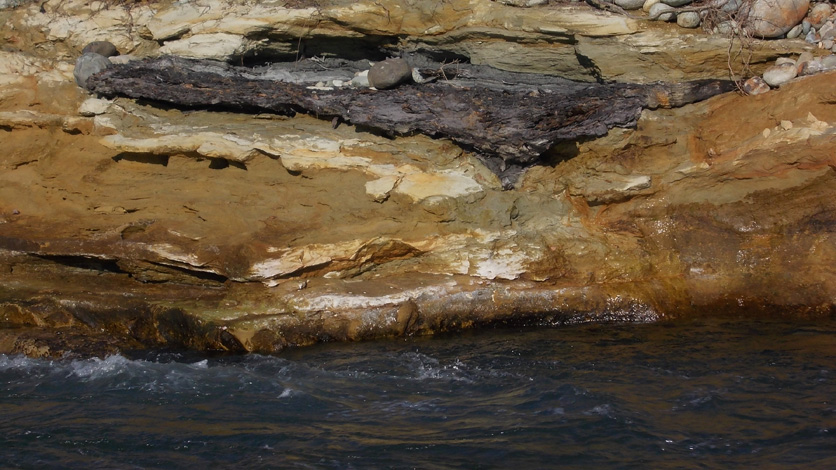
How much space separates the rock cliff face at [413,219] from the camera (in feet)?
16.9

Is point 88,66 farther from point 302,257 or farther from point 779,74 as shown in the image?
point 779,74

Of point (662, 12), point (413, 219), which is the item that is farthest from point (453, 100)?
point (662, 12)

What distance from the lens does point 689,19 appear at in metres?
5.30

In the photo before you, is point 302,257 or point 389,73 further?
point 389,73

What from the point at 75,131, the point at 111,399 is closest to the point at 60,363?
the point at 111,399

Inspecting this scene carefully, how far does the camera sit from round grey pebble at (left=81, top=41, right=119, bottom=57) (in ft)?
19.2

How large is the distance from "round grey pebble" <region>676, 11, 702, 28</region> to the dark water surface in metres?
2.07

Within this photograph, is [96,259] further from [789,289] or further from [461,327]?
[789,289]

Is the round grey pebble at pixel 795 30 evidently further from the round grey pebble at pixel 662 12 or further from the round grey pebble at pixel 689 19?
the round grey pebble at pixel 662 12

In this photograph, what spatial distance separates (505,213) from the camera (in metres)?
5.36

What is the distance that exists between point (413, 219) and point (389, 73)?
1087 millimetres

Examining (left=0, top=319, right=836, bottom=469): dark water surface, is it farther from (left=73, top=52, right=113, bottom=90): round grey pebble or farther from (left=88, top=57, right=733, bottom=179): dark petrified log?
(left=73, top=52, right=113, bottom=90): round grey pebble

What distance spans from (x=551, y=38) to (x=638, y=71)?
66 centimetres

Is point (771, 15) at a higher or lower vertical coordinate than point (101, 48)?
higher
